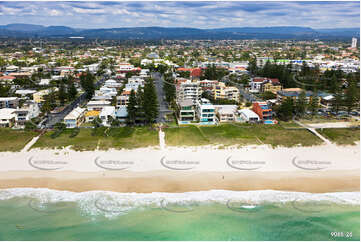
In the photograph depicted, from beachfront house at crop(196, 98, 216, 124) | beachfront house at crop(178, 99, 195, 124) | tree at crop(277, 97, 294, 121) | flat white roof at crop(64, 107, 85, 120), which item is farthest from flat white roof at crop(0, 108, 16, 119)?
tree at crop(277, 97, 294, 121)

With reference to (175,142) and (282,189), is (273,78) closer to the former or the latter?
(175,142)

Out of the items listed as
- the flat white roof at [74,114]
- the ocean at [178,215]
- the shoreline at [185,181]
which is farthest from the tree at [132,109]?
the ocean at [178,215]

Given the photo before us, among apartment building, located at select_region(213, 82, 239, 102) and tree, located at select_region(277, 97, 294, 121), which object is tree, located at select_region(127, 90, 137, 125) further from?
tree, located at select_region(277, 97, 294, 121)

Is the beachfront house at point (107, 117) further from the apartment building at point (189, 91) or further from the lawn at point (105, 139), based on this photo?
the apartment building at point (189, 91)

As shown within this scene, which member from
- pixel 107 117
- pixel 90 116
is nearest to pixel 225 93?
pixel 107 117

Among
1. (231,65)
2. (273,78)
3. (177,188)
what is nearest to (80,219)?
(177,188)

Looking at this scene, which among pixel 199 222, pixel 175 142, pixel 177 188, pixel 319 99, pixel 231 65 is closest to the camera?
pixel 199 222
